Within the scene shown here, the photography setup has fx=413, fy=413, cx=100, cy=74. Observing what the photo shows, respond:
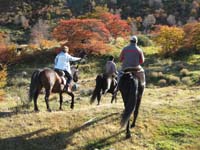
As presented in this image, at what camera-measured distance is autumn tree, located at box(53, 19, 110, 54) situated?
44.8 meters

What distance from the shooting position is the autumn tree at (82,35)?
44812mm

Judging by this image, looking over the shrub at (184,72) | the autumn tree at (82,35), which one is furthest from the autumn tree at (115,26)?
the shrub at (184,72)

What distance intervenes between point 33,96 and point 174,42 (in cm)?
3390

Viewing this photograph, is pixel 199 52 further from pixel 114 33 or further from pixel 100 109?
pixel 100 109

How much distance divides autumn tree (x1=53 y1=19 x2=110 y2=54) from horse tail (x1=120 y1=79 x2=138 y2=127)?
33126mm

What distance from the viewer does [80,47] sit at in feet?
146

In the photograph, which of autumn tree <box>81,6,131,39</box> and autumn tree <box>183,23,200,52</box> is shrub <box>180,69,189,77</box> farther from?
autumn tree <box>81,6,131,39</box>

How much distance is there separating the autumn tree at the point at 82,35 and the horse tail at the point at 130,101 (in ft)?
109

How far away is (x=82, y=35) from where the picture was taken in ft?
147

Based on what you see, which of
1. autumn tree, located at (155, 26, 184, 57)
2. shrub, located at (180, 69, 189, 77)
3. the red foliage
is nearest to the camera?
shrub, located at (180, 69, 189, 77)

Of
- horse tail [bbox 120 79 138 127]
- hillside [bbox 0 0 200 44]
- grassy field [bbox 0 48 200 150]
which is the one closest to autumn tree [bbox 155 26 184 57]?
grassy field [bbox 0 48 200 150]

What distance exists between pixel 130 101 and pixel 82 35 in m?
33.7

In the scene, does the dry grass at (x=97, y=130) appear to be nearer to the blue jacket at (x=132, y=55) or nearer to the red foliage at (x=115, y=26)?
the blue jacket at (x=132, y=55)

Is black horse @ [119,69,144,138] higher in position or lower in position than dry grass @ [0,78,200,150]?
higher
